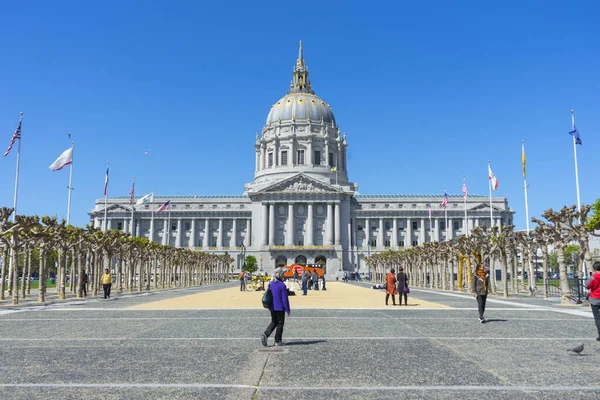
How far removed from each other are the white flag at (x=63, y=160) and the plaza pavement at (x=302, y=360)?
27876 mm

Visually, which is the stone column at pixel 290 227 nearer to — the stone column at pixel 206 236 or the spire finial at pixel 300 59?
the stone column at pixel 206 236

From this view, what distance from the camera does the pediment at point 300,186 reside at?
12481cm

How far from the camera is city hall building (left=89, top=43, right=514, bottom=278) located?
123812 millimetres

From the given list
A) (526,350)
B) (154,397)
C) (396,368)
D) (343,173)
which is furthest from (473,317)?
(343,173)

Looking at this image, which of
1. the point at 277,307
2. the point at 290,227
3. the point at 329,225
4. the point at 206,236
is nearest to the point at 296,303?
the point at 277,307

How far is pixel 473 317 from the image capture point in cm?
2288

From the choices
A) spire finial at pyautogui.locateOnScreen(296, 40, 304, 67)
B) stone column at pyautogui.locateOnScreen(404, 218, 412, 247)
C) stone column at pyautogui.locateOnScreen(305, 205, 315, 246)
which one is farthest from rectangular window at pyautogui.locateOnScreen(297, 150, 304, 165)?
spire finial at pyautogui.locateOnScreen(296, 40, 304, 67)

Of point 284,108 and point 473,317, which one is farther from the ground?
point 284,108

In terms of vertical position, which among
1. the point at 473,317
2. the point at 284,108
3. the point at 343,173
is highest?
the point at 284,108

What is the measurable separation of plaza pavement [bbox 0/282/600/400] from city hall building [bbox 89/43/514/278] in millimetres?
100545

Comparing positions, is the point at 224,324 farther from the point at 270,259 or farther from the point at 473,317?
the point at 270,259

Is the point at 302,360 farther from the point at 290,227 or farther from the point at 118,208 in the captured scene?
the point at 118,208

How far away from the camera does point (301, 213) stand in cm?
12600

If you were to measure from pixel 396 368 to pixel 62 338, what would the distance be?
1001 centimetres
